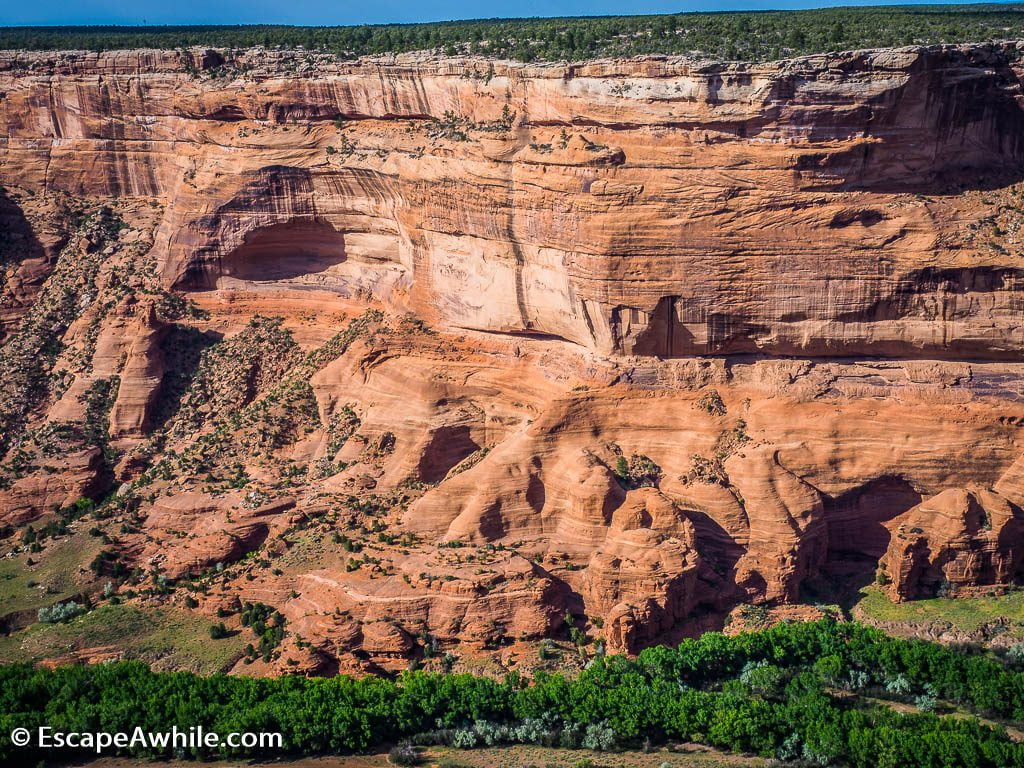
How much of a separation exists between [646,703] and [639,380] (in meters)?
11.1

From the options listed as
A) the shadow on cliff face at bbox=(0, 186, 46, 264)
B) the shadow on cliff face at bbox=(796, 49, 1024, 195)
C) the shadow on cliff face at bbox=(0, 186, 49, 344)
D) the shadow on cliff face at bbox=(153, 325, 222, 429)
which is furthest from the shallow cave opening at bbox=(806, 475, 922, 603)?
the shadow on cliff face at bbox=(0, 186, 46, 264)

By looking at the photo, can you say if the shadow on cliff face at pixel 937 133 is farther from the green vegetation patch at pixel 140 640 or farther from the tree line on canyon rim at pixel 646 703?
the green vegetation patch at pixel 140 640

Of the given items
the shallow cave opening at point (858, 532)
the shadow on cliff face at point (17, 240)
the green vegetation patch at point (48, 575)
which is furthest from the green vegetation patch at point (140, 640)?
the shadow on cliff face at point (17, 240)

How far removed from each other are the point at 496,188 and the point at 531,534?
38.5 feet

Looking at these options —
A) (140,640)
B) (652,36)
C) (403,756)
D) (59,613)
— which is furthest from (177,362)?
(403,756)

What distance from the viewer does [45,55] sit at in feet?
189

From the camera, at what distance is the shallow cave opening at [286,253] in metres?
51.5

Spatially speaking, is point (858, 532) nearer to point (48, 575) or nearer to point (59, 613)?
point (59, 613)

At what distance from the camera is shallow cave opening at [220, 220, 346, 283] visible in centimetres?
5150

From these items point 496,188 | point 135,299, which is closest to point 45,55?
point 135,299

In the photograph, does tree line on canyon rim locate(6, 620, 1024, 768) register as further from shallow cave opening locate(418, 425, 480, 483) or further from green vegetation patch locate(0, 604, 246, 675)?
shallow cave opening locate(418, 425, 480, 483)

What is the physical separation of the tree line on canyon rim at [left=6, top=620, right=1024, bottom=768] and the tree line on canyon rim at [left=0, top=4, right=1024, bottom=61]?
19.1 m

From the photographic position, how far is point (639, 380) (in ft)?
138

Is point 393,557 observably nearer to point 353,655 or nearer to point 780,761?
point 353,655
